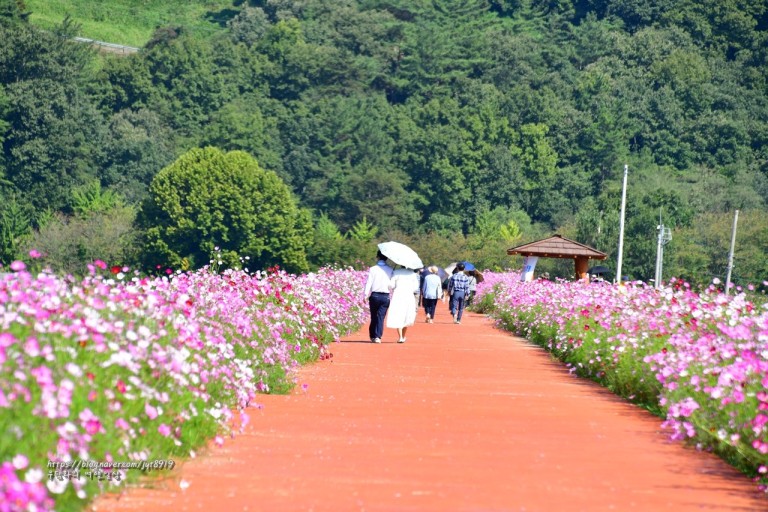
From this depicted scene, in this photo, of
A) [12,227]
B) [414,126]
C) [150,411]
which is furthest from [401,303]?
[414,126]

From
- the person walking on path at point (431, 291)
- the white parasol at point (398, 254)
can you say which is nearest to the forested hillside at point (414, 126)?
the person walking on path at point (431, 291)

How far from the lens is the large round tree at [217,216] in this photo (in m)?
99.9

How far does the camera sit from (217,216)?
3984 inches

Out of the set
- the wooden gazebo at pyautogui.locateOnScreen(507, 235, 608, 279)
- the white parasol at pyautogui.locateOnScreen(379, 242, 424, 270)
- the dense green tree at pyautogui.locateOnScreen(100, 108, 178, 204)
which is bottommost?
the wooden gazebo at pyautogui.locateOnScreen(507, 235, 608, 279)

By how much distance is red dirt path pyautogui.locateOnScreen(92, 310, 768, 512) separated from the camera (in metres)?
8.76

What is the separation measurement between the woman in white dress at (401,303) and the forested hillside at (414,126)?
62.7 metres

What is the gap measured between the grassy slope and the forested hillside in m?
4.92

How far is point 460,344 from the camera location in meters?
25.0

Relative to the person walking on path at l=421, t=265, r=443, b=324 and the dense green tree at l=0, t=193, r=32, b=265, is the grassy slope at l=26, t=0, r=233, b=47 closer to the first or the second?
the dense green tree at l=0, t=193, r=32, b=265

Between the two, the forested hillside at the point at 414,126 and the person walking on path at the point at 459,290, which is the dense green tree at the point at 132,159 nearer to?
the forested hillside at the point at 414,126

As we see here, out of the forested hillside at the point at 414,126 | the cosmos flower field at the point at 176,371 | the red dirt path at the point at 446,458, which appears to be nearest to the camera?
the cosmos flower field at the point at 176,371

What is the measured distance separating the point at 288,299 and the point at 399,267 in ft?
17.1

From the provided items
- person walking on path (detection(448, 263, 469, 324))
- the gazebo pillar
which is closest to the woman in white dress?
person walking on path (detection(448, 263, 469, 324))

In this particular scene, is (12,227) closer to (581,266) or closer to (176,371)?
(581,266)
